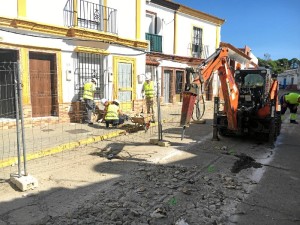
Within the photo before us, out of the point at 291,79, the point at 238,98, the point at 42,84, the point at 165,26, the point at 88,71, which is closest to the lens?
the point at 238,98

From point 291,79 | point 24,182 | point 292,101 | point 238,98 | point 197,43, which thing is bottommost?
point 24,182

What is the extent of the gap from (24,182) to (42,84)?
6.37 metres

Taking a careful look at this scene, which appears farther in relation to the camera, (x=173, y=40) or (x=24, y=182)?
(x=173, y=40)

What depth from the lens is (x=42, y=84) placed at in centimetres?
1081

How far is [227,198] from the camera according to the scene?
16.0ft

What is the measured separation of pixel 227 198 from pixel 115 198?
1810 millimetres

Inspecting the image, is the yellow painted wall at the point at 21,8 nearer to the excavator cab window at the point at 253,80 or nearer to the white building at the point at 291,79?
the excavator cab window at the point at 253,80

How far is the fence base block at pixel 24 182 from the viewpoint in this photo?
200 inches

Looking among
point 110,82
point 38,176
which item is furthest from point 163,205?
point 110,82

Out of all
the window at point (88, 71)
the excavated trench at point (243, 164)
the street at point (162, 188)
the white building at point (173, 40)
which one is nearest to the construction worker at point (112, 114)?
the window at point (88, 71)

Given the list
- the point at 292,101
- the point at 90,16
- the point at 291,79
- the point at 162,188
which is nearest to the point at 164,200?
the point at 162,188

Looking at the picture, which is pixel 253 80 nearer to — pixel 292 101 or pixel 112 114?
pixel 292 101

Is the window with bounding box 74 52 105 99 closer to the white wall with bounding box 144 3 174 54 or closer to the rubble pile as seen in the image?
the rubble pile

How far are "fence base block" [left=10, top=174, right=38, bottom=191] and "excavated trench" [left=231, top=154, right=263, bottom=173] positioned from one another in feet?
12.9
